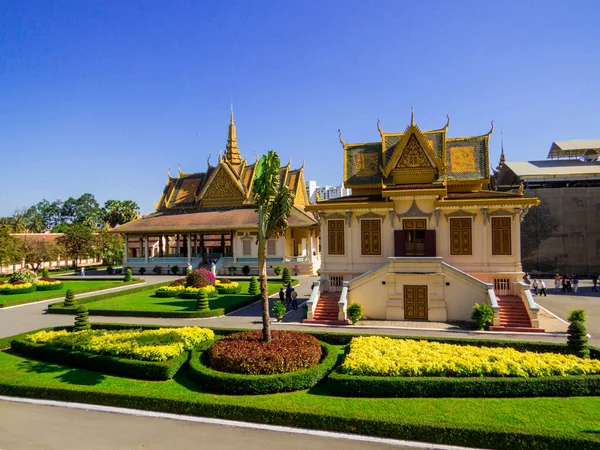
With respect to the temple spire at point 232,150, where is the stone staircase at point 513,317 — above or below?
below

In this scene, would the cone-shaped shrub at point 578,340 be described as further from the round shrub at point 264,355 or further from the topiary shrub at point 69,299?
the topiary shrub at point 69,299

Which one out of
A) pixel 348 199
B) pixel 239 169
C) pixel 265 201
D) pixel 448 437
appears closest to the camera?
pixel 448 437

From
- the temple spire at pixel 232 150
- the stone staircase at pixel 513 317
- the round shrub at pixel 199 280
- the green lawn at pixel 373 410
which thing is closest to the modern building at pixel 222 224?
the temple spire at pixel 232 150

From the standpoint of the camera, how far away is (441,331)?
17.2m

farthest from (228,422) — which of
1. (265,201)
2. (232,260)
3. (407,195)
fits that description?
(232,260)

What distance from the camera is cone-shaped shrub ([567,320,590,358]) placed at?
11.9 meters

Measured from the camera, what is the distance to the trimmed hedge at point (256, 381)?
10.5m

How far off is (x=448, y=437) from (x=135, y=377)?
339 inches

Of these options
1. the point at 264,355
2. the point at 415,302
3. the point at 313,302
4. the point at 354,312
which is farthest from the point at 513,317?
the point at 264,355

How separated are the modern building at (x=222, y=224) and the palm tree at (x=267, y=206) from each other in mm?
25909

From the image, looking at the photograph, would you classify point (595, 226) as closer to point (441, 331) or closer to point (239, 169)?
point (441, 331)

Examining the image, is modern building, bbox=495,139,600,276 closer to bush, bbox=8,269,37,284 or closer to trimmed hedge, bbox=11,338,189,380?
trimmed hedge, bbox=11,338,189,380

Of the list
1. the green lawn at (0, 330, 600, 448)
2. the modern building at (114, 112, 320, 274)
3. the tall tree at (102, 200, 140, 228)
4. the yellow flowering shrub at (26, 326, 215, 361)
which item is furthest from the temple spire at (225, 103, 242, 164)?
the green lawn at (0, 330, 600, 448)

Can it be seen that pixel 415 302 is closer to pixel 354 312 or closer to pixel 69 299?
pixel 354 312
